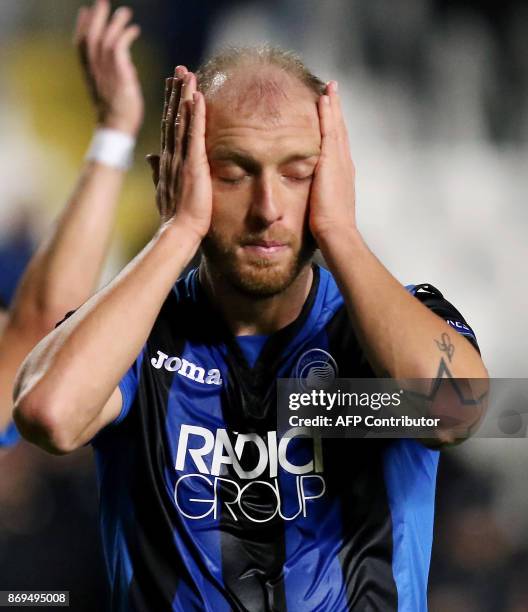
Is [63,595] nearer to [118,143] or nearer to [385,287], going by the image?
[118,143]

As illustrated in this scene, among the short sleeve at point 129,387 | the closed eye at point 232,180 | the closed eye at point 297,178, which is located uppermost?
the closed eye at point 297,178

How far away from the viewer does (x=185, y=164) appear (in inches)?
54.9

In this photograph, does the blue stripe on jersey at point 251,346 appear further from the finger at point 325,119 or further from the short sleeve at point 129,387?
the finger at point 325,119

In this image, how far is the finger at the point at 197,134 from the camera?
4.53 ft

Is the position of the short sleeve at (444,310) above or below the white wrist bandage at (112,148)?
below

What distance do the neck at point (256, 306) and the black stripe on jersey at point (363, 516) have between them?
0.45 ft

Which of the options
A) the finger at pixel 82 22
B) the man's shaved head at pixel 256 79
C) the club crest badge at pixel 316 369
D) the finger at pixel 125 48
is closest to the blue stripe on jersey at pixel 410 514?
the club crest badge at pixel 316 369

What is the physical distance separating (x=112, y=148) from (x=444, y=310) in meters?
1.17

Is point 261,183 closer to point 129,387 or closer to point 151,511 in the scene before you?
point 129,387

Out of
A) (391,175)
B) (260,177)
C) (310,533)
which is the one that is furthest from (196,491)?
(391,175)

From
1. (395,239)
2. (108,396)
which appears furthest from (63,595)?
(395,239)

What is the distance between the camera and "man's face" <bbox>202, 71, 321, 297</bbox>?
1360 millimetres

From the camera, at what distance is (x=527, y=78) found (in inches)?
95.4

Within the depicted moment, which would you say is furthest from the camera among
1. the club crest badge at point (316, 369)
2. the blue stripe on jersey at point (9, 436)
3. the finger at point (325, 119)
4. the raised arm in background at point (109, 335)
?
the blue stripe on jersey at point (9, 436)
